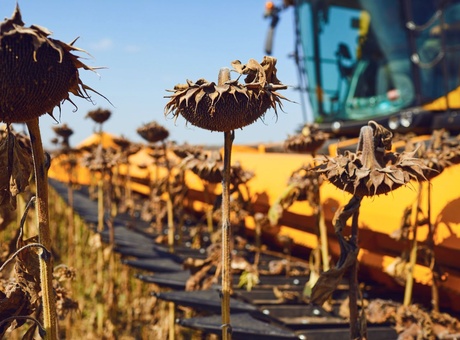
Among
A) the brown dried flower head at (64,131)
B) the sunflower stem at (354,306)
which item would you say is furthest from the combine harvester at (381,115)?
the brown dried flower head at (64,131)

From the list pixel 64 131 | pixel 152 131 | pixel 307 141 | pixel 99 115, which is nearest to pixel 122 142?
pixel 99 115

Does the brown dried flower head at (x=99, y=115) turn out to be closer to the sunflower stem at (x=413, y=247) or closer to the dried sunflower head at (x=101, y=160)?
the dried sunflower head at (x=101, y=160)

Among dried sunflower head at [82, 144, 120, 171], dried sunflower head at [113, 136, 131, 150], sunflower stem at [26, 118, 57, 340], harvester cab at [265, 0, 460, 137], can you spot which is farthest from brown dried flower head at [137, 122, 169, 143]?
sunflower stem at [26, 118, 57, 340]

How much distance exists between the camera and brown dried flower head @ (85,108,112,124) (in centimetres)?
485

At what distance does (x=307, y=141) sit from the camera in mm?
2896

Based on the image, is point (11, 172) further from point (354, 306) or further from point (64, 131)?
point (64, 131)

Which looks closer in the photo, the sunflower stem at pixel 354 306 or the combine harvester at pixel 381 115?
the sunflower stem at pixel 354 306

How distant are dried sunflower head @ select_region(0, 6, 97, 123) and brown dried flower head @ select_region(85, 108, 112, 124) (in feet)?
12.1

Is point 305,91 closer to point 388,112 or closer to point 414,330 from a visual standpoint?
point 388,112

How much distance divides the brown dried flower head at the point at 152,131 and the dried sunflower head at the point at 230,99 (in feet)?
8.89

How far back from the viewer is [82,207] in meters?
6.29

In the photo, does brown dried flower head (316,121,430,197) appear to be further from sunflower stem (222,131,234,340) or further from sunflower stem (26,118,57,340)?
sunflower stem (26,118,57,340)

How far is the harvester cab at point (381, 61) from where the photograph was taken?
4574mm

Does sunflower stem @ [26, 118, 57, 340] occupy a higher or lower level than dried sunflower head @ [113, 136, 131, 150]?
lower
